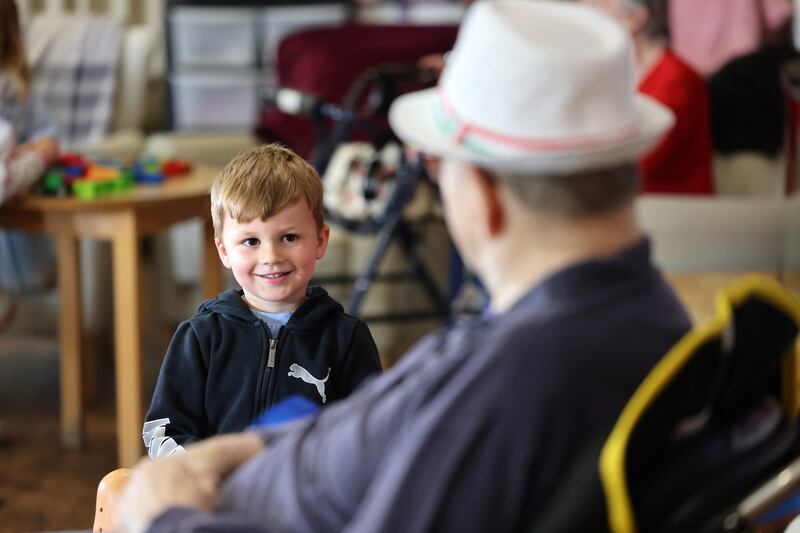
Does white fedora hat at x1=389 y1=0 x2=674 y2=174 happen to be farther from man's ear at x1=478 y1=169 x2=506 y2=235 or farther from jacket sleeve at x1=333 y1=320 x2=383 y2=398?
jacket sleeve at x1=333 y1=320 x2=383 y2=398

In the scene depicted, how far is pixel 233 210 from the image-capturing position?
1372 millimetres

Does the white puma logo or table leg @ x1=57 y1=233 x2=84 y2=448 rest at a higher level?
the white puma logo

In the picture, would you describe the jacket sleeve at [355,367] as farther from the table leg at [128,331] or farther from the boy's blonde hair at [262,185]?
the table leg at [128,331]

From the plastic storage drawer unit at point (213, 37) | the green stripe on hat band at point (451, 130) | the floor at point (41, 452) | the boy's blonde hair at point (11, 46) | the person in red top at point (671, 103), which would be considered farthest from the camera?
the plastic storage drawer unit at point (213, 37)

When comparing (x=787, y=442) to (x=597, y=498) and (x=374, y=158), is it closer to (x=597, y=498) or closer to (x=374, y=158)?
(x=597, y=498)

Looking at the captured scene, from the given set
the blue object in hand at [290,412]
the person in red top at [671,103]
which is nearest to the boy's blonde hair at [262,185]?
the blue object in hand at [290,412]

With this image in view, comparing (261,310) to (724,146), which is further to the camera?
(724,146)

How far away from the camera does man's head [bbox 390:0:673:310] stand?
92 centimetres

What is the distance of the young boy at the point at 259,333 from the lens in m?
1.37

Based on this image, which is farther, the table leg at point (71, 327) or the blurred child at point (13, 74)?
the table leg at point (71, 327)

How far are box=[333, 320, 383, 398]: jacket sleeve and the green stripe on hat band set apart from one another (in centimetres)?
44

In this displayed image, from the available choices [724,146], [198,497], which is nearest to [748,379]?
[198,497]

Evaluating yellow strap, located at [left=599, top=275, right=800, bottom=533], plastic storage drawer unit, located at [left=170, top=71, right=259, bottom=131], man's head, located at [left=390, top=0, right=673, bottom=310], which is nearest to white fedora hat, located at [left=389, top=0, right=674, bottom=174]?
man's head, located at [left=390, top=0, right=673, bottom=310]

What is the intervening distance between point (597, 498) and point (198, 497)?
34 centimetres
